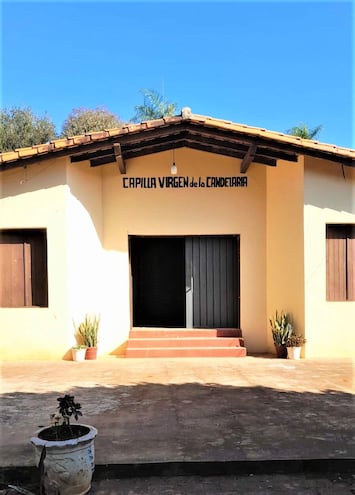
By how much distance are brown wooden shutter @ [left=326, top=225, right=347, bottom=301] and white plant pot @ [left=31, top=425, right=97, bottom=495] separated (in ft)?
22.5

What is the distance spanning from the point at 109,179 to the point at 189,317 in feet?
12.2

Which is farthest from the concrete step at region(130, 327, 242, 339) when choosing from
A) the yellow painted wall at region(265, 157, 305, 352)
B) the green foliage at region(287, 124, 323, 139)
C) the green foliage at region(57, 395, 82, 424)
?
the green foliage at region(287, 124, 323, 139)

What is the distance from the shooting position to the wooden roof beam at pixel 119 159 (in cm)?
881

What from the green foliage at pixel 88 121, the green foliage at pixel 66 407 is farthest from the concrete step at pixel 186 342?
the green foliage at pixel 88 121

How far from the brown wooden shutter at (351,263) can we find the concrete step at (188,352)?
8.32 ft

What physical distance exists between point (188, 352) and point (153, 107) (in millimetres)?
12910

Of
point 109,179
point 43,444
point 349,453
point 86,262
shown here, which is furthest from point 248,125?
point 43,444

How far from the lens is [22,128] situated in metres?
22.1

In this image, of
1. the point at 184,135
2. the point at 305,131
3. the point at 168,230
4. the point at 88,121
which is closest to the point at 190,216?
the point at 168,230

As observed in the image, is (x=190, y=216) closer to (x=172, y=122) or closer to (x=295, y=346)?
(x=172, y=122)

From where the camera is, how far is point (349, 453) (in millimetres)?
4258

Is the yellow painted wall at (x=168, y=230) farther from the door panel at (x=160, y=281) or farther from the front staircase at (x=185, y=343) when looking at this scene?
the door panel at (x=160, y=281)

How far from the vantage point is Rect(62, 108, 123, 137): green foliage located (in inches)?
944

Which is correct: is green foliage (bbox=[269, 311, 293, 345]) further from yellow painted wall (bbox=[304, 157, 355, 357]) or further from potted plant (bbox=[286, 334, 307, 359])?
yellow painted wall (bbox=[304, 157, 355, 357])
